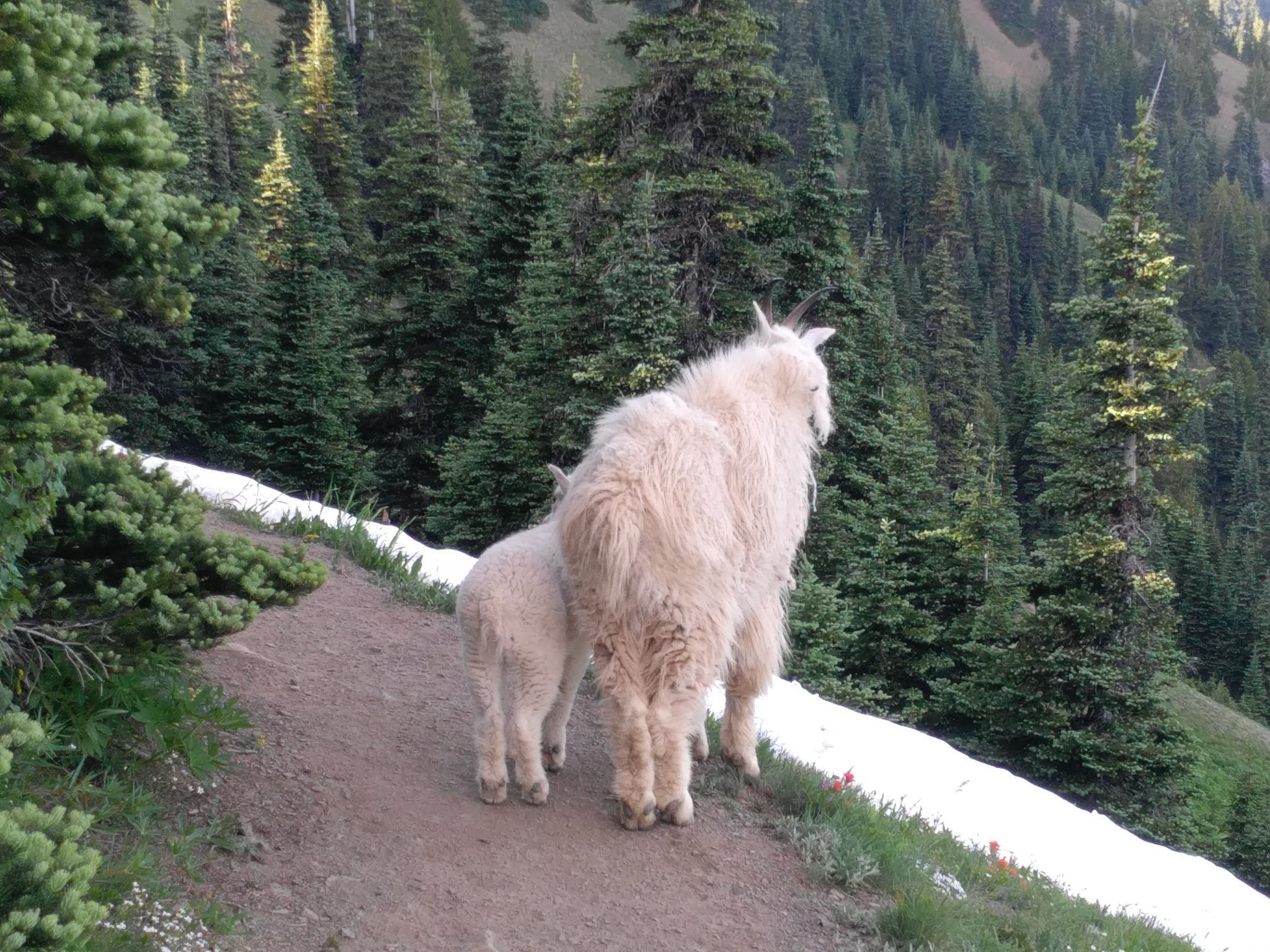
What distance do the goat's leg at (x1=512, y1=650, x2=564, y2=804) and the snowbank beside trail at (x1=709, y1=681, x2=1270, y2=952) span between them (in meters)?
2.93

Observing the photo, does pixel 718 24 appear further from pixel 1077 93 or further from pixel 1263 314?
pixel 1077 93

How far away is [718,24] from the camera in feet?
72.8

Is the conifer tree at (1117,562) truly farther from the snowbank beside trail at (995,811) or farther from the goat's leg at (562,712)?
the goat's leg at (562,712)

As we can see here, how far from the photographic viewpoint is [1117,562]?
21953 mm

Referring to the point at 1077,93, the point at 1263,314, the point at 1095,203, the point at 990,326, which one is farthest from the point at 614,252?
the point at 1077,93

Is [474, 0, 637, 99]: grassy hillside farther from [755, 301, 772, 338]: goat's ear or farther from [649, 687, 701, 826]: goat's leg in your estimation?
[649, 687, 701, 826]: goat's leg

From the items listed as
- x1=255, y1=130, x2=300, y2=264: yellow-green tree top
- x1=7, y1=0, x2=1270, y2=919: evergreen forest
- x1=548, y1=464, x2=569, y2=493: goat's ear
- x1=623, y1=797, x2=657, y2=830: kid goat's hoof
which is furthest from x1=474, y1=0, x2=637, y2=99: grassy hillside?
x1=623, y1=797, x2=657, y2=830: kid goat's hoof

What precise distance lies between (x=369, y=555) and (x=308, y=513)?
59.6 inches

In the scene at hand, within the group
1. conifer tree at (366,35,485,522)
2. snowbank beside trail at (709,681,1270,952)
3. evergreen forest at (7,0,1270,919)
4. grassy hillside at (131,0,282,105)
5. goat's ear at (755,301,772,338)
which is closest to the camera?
evergreen forest at (7,0,1270,919)

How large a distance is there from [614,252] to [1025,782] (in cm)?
1409

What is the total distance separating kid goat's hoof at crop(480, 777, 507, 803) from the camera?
5.25 meters

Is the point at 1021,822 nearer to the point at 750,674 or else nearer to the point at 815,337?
the point at 750,674

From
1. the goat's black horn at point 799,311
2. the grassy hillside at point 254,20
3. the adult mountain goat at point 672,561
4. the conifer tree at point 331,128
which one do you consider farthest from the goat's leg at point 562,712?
the grassy hillside at point 254,20

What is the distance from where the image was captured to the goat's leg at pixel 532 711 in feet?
17.1
